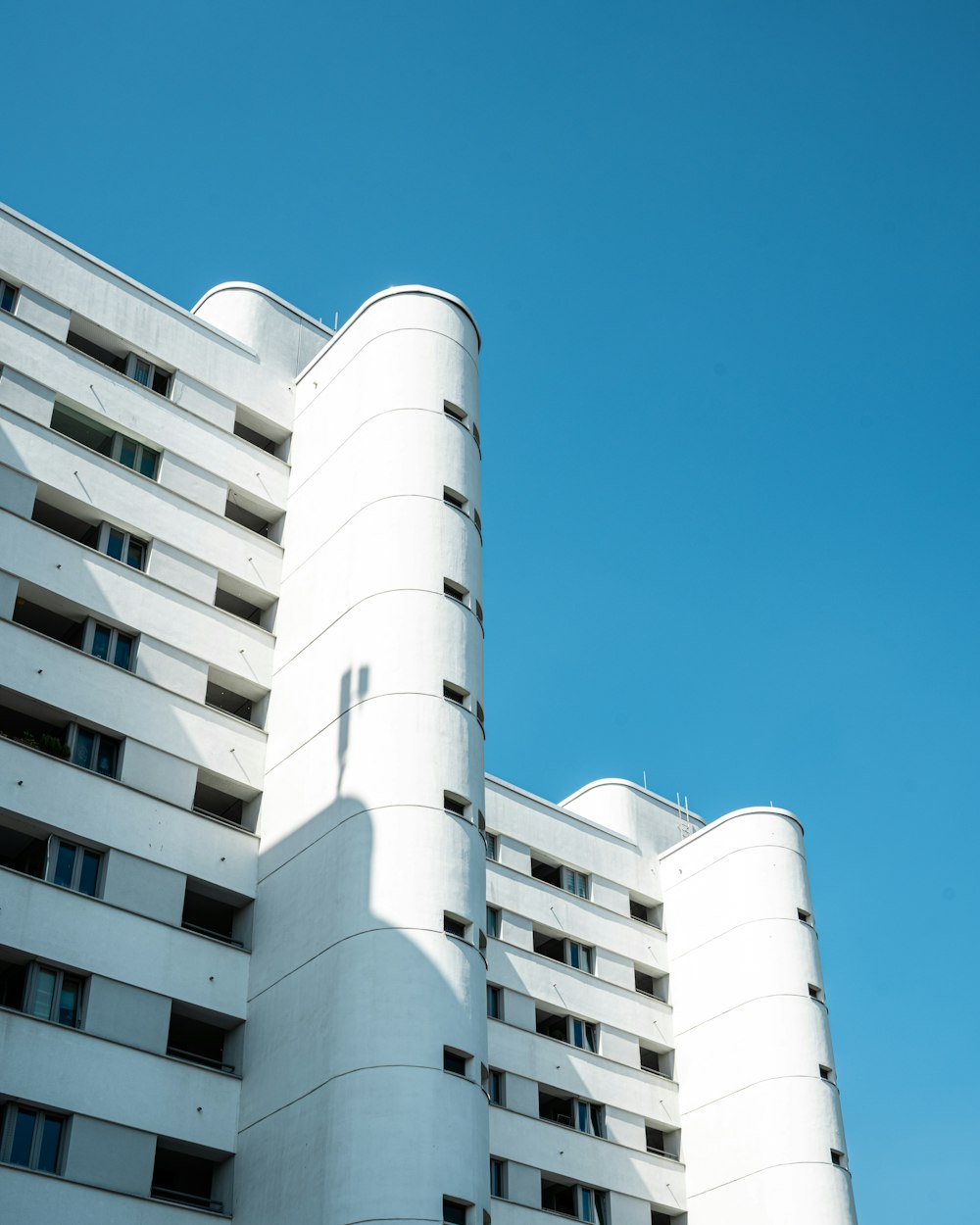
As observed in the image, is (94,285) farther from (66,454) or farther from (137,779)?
(137,779)

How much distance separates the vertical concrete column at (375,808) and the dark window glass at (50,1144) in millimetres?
4614

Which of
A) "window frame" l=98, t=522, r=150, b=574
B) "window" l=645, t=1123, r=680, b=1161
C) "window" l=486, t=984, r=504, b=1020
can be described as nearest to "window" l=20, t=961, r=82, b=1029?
"window frame" l=98, t=522, r=150, b=574

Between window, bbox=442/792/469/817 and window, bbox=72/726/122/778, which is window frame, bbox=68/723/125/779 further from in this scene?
window, bbox=442/792/469/817

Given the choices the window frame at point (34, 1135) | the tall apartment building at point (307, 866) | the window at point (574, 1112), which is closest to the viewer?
the window frame at point (34, 1135)

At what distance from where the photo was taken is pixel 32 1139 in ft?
100

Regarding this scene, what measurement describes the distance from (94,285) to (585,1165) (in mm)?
30337

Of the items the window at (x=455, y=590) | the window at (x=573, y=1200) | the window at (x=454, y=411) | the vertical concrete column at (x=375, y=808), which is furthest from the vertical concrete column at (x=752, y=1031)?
the window at (x=454, y=411)

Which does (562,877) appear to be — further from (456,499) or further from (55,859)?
(55,859)

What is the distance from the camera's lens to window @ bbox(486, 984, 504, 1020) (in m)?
45.3

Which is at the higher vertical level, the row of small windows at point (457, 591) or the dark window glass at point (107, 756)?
the row of small windows at point (457, 591)

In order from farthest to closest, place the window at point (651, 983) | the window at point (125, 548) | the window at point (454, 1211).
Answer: the window at point (651, 983)
the window at point (125, 548)
the window at point (454, 1211)

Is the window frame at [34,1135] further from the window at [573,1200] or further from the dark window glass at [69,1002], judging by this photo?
the window at [573,1200]

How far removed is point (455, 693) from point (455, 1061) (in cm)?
966

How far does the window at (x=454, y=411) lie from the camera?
42812mm
